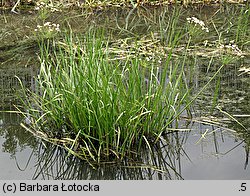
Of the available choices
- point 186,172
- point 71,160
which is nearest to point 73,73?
point 71,160

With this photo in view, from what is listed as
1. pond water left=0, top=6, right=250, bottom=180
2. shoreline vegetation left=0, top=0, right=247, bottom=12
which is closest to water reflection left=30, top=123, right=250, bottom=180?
pond water left=0, top=6, right=250, bottom=180

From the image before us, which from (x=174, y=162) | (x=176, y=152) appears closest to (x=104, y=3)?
(x=176, y=152)

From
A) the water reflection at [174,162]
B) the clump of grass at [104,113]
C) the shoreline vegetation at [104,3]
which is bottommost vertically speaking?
the water reflection at [174,162]

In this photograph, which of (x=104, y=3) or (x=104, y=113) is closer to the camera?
(x=104, y=113)

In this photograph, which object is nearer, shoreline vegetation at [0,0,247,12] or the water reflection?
the water reflection

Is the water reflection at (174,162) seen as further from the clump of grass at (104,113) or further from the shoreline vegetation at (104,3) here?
the shoreline vegetation at (104,3)

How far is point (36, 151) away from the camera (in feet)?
9.66

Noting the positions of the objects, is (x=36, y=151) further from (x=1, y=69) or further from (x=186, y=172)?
(x=1, y=69)

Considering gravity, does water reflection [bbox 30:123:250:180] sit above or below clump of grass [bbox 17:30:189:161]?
below

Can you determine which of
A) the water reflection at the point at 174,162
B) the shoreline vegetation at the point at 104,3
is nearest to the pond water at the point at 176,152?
the water reflection at the point at 174,162

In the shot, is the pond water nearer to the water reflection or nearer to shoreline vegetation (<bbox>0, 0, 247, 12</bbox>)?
the water reflection

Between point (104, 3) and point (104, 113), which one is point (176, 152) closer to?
point (104, 113)

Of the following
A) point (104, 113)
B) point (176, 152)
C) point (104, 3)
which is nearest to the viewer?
point (104, 113)

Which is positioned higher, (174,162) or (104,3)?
(104,3)
